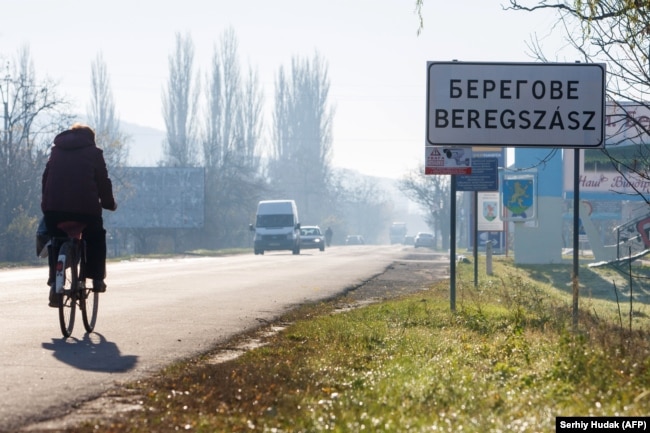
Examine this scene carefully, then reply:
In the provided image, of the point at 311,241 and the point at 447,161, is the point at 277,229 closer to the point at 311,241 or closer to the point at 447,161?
the point at 311,241

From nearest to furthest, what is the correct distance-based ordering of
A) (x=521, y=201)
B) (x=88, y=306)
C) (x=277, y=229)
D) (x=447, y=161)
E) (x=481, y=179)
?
(x=88, y=306) < (x=447, y=161) < (x=481, y=179) < (x=521, y=201) < (x=277, y=229)

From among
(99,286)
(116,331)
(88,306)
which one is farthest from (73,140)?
(116,331)

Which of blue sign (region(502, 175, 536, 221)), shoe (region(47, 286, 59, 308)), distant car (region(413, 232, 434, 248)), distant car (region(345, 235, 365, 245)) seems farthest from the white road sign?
distant car (region(345, 235, 365, 245))

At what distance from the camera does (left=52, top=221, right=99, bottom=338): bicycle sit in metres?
9.64

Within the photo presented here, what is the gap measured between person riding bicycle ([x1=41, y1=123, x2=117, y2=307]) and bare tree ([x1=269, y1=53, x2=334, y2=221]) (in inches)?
4647

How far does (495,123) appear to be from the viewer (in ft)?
40.7

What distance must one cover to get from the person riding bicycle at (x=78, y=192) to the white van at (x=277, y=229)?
145 ft

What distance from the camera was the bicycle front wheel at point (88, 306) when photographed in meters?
10.1

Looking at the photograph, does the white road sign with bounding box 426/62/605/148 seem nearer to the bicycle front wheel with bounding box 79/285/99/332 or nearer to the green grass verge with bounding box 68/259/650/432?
the green grass verge with bounding box 68/259/650/432

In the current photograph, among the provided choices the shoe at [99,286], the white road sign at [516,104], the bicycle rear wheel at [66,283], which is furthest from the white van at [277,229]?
the bicycle rear wheel at [66,283]

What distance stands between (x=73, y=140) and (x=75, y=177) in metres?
0.38

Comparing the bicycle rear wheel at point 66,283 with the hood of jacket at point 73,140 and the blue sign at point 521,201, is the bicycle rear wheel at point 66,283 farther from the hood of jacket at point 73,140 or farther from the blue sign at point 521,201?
the blue sign at point 521,201

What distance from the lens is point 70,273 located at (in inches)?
388

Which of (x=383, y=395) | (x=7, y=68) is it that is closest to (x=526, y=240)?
(x=7, y=68)
